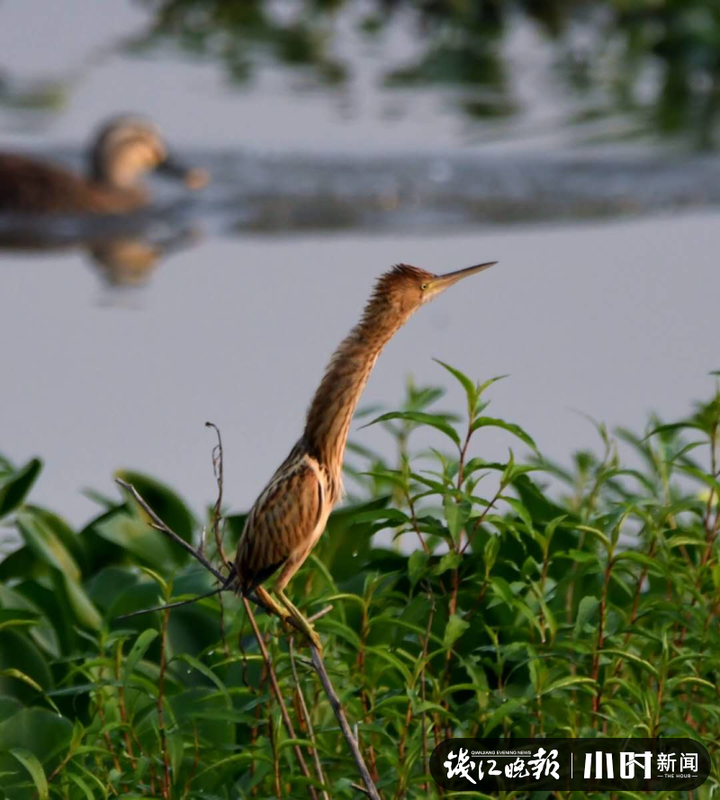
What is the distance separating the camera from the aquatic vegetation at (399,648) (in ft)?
10.7

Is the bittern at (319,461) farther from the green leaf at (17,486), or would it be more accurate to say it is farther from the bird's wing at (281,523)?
the green leaf at (17,486)

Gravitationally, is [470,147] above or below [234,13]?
Result: below

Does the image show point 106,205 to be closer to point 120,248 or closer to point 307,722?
point 120,248

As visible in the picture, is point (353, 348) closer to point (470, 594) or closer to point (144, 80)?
point (470, 594)

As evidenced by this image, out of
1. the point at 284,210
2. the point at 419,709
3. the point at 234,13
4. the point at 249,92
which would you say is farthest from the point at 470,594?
the point at 234,13

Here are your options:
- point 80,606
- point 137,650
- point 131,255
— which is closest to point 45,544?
point 80,606

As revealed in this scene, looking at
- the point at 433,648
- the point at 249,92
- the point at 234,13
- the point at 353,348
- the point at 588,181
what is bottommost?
the point at 433,648

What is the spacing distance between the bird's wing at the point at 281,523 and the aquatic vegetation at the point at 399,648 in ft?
0.25

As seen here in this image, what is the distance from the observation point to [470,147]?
40.2ft

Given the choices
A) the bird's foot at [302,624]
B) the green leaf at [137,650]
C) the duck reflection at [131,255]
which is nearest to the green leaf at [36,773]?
the green leaf at [137,650]

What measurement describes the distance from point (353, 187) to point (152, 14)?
5240 mm

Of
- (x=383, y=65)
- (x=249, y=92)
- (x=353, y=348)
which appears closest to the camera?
(x=353, y=348)

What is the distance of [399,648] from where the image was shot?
3.55 meters

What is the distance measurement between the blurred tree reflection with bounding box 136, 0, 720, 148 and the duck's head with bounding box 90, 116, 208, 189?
6.48 ft
